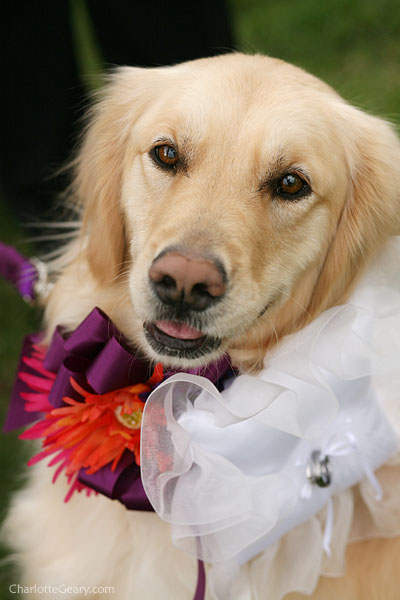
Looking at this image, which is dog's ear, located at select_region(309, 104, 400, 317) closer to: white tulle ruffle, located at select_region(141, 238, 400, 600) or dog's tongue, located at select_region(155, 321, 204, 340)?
white tulle ruffle, located at select_region(141, 238, 400, 600)

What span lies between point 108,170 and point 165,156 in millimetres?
333

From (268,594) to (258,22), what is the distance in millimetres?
5025

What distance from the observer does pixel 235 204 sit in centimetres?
173

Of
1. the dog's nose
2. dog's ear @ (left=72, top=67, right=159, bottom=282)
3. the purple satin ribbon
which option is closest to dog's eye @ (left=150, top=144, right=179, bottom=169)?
dog's ear @ (left=72, top=67, right=159, bottom=282)

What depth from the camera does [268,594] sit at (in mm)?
1883

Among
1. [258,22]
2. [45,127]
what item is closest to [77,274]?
[45,127]

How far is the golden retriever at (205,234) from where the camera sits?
5.55 ft

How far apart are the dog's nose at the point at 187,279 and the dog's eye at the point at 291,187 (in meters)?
0.37

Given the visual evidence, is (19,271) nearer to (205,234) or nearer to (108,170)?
(108,170)

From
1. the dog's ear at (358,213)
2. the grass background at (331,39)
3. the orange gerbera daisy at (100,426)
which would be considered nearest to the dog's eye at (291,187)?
the dog's ear at (358,213)

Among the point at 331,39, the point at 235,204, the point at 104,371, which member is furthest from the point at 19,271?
the point at 331,39

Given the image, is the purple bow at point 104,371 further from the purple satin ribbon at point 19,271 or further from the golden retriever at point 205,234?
the purple satin ribbon at point 19,271

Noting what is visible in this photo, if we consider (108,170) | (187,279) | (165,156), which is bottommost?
(187,279)

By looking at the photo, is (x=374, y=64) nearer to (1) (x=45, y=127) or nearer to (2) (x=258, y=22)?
(2) (x=258, y=22)
